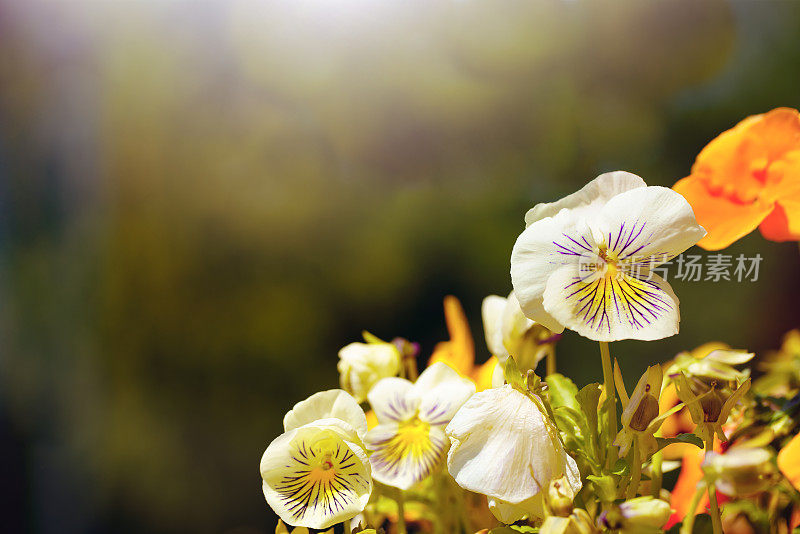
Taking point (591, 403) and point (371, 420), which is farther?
point (371, 420)

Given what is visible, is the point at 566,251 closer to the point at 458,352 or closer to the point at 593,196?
the point at 593,196

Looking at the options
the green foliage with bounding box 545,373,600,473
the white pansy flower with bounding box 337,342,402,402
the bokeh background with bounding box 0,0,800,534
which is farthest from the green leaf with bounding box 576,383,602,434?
the bokeh background with bounding box 0,0,800,534

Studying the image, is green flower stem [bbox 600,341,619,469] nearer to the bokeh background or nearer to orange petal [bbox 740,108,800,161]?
orange petal [bbox 740,108,800,161]

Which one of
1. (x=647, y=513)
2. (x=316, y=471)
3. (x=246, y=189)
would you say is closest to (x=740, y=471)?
(x=647, y=513)

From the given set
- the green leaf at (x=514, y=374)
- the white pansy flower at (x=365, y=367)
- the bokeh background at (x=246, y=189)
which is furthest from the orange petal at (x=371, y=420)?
the bokeh background at (x=246, y=189)

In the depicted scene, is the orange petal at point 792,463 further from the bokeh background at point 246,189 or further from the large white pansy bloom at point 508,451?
the bokeh background at point 246,189
